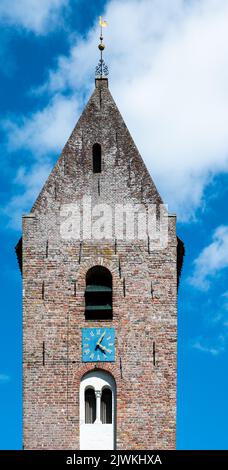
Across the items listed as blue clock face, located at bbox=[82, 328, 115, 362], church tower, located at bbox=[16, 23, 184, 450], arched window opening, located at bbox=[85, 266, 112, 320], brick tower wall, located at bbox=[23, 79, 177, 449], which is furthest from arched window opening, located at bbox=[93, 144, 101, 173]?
blue clock face, located at bbox=[82, 328, 115, 362]

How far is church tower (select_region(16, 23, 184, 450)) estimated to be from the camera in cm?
4494

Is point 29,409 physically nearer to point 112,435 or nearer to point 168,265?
point 112,435

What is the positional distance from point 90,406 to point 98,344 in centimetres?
175

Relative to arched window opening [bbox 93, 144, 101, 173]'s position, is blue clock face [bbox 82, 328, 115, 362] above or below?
below

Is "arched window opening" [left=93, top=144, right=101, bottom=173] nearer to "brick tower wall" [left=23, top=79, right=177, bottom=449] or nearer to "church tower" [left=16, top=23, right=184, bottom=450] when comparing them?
"church tower" [left=16, top=23, right=184, bottom=450]

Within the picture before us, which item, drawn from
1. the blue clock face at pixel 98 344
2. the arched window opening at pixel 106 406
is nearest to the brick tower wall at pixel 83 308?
the blue clock face at pixel 98 344

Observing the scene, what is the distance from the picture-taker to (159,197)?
155 ft

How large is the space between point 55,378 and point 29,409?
113cm

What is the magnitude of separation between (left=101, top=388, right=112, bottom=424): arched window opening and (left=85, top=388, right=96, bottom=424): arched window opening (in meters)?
0.25

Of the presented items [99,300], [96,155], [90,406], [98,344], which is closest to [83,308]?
[99,300]

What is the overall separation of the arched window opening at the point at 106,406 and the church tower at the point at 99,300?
0.09ft

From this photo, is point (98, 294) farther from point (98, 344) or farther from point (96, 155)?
point (96, 155)

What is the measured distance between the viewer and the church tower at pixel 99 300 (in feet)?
147

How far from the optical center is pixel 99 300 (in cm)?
4628
